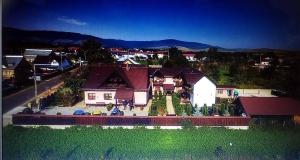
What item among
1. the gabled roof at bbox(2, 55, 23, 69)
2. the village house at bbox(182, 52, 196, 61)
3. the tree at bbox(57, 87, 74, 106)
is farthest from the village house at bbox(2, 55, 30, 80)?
the village house at bbox(182, 52, 196, 61)

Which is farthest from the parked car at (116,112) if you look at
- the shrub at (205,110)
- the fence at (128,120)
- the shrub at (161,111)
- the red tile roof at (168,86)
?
the shrub at (205,110)

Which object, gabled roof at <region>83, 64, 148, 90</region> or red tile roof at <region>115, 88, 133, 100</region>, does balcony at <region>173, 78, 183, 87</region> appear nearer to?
gabled roof at <region>83, 64, 148, 90</region>

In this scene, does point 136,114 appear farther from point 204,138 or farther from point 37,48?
point 37,48

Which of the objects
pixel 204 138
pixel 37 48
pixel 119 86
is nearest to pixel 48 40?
pixel 37 48

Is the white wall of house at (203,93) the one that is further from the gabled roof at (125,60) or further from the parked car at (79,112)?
the parked car at (79,112)

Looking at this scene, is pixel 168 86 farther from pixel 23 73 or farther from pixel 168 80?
→ pixel 23 73
